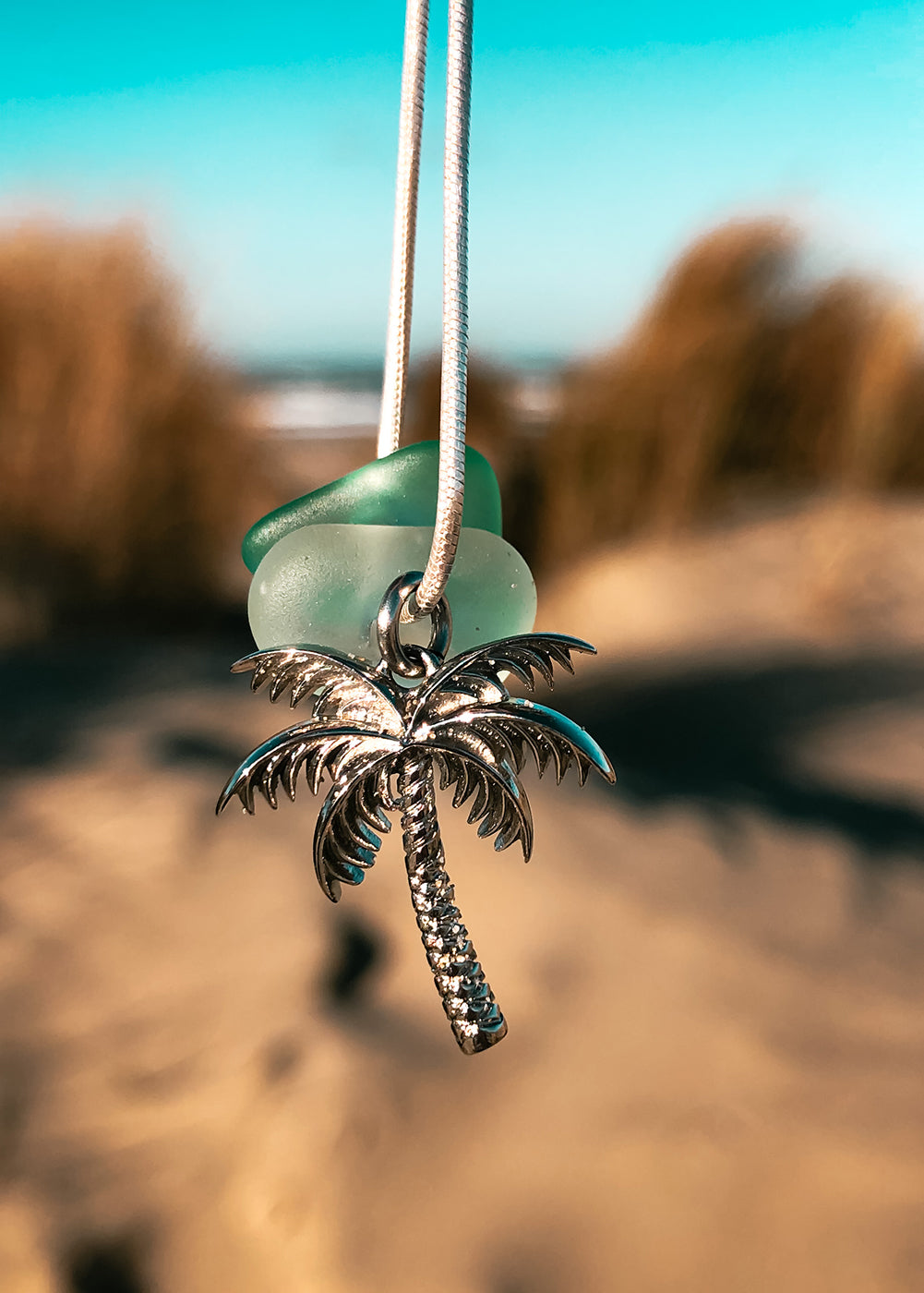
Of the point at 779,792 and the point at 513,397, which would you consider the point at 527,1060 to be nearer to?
the point at 779,792

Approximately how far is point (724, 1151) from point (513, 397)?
286 centimetres

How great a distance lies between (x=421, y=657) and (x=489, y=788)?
0.40 feet

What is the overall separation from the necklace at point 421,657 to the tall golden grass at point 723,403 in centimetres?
249

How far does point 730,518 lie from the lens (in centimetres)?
340

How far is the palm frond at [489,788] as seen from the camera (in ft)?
2.90

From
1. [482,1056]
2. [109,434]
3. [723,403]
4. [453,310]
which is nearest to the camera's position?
[453,310]

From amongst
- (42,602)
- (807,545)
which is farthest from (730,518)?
(42,602)

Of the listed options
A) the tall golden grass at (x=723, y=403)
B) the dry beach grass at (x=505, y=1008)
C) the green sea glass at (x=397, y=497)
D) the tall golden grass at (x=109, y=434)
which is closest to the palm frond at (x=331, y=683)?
the green sea glass at (x=397, y=497)

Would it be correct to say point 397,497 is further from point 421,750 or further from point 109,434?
point 109,434

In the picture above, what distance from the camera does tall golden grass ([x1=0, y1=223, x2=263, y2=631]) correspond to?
308 cm

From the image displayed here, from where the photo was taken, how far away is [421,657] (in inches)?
35.1

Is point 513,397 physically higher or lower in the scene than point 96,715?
higher

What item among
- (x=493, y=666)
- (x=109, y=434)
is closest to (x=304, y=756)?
(x=493, y=666)

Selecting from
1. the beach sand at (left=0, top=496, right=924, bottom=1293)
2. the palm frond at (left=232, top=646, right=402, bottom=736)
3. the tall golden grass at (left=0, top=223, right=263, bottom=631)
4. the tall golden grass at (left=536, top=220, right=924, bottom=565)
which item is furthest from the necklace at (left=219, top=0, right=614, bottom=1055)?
the tall golden grass at (left=536, top=220, right=924, bottom=565)
